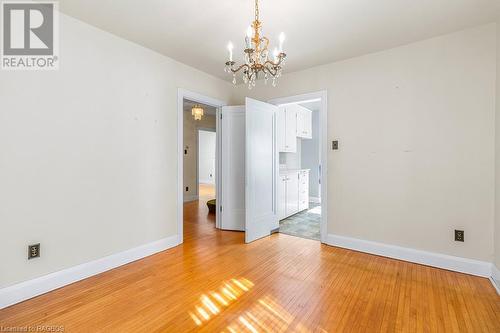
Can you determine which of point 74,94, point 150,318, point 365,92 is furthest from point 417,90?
point 74,94

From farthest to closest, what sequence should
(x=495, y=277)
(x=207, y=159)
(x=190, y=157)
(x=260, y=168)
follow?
1. (x=207, y=159)
2. (x=190, y=157)
3. (x=260, y=168)
4. (x=495, y=277)

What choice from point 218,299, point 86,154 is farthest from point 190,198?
point 218,299

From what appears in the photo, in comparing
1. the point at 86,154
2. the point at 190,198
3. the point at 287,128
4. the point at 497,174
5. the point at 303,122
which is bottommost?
the point at 190,198

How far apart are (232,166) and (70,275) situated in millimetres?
2431

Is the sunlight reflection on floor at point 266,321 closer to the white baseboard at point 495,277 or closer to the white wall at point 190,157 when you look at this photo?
the white baseboard at point 495,277

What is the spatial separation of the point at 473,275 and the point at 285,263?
1882 millimetres

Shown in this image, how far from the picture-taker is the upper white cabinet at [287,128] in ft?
14.9

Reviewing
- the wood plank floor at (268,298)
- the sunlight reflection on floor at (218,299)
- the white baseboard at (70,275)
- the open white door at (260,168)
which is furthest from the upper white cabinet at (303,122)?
the sunlight reflection on floor at (218,299)

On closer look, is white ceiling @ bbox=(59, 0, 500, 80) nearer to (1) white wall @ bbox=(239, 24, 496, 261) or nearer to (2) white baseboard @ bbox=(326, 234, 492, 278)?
(1) white wall @ bbox=(239, 24, 496, 261)

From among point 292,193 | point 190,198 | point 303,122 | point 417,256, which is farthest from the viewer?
point 190,198

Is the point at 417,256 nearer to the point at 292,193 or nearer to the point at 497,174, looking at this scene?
the point at 497,174

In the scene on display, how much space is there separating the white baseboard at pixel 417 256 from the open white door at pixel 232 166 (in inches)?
58.9

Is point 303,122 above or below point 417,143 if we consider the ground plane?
above

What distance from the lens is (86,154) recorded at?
2.38 meters
